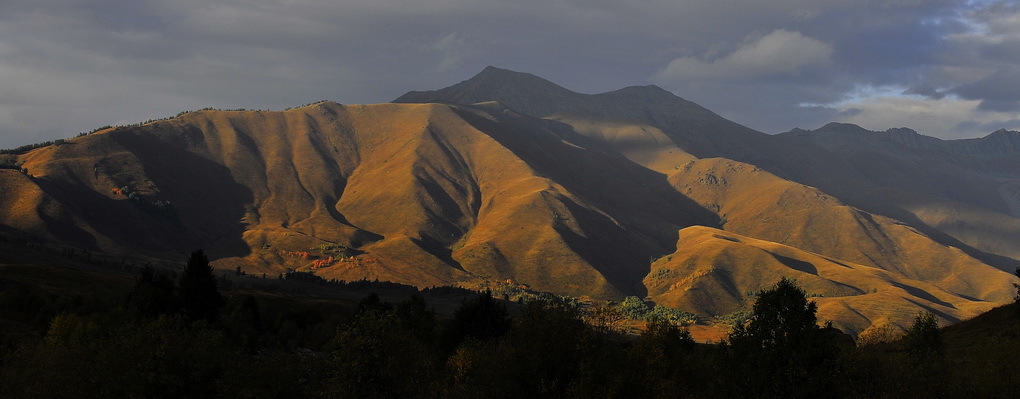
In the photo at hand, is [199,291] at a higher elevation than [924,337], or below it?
below

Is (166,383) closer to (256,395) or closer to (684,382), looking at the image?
(256,395)

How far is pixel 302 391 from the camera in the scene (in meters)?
86.6

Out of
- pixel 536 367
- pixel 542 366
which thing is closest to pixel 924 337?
pixel 542 366

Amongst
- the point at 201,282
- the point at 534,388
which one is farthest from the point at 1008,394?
the point at 201,282

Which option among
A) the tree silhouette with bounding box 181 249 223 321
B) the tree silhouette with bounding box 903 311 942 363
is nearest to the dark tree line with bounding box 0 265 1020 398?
the tree silhouette with bounding box 903 311 942 363

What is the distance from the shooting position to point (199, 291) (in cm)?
13812

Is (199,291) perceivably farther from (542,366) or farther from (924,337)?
Answer: (924,337)

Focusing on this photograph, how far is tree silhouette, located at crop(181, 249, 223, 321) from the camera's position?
449 ft

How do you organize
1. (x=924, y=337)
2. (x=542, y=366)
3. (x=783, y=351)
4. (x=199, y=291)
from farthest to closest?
(x=199, y=291)
(x=924, y=337)
(x=542, y=366)
(x=783, y=351)

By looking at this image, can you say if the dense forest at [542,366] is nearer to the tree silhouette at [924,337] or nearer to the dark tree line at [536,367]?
the dark tree line at [536,367]

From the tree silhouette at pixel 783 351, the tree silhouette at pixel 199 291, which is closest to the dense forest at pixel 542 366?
the tree silhouette at pixel 783 351

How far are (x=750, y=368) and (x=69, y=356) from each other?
6872 cm

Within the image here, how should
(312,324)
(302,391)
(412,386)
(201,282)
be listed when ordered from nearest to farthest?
(412,386), (302,391), (201,282), (312,324)

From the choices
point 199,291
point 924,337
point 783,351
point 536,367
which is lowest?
point 199,291
